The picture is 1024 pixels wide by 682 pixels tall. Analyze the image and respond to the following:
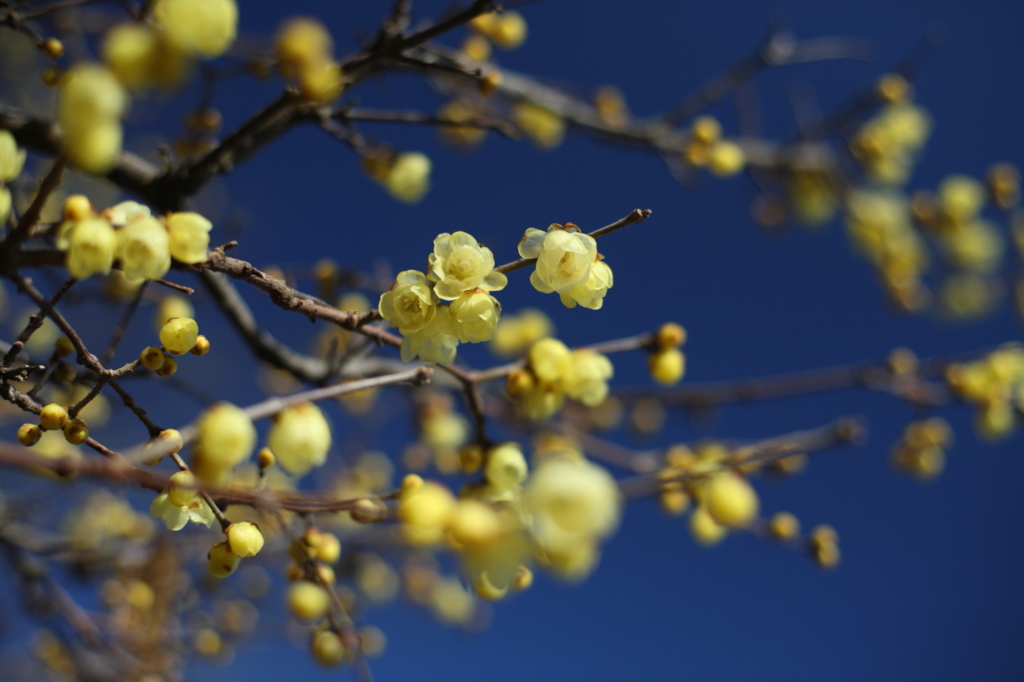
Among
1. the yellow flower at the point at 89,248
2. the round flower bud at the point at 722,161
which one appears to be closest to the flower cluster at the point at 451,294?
the yellow flower at the point at 89,248

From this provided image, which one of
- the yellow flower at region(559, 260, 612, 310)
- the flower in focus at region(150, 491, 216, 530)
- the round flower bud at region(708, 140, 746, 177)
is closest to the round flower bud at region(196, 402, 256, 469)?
the flower in focus at region(150, 491, 216, 530)

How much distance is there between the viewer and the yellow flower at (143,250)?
0.78 m

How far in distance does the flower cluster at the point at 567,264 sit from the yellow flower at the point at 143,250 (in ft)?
1.82

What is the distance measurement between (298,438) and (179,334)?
1.13 ft

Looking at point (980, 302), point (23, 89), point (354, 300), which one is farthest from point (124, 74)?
point (980, 302)

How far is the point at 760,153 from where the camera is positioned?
3.40 m

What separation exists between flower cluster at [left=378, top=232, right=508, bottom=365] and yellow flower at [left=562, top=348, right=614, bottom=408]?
34cm

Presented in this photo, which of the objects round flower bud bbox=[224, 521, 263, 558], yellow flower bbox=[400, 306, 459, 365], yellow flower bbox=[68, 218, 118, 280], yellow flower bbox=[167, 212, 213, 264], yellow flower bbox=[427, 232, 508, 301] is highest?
yellow flower bbox=[427, 232, 508, 301]

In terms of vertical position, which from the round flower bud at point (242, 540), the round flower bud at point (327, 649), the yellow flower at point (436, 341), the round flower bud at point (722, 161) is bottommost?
the round flower bud at point (327, 649)

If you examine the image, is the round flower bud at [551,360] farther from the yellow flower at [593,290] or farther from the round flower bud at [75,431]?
the round flower bud at [75,431]

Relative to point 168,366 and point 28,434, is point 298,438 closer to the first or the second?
point 168,366

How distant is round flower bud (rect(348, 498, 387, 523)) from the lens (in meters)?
0.87

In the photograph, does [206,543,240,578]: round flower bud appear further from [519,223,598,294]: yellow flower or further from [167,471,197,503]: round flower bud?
[519,223,598,294]: yellow flower

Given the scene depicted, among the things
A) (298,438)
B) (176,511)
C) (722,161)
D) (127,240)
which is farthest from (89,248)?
(722,161)
